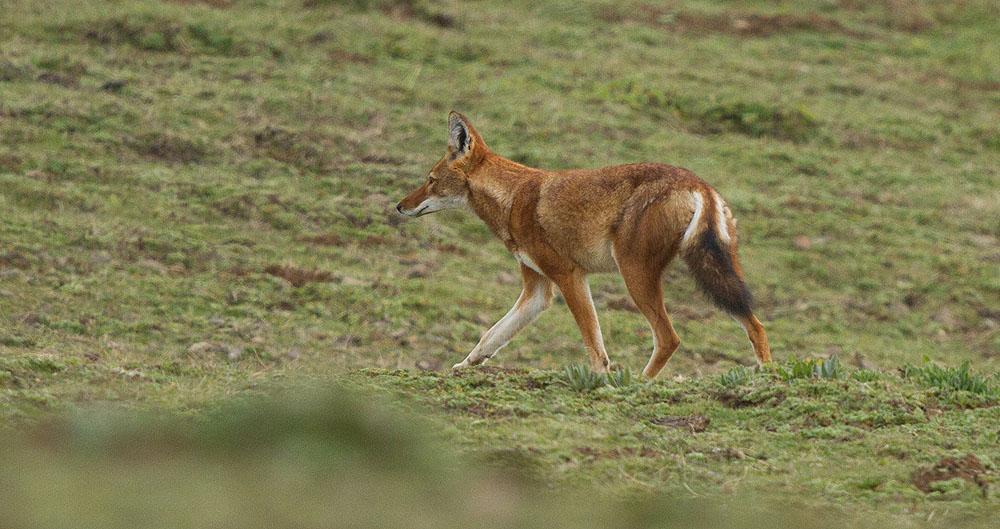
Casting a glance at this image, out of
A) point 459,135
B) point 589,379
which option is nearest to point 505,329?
point 459,135

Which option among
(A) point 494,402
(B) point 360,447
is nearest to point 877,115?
(A) point 494,402

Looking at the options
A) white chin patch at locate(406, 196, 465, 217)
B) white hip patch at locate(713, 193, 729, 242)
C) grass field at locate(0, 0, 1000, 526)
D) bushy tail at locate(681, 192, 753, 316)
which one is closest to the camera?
grass field at locate(0, 0, 1000, 526)

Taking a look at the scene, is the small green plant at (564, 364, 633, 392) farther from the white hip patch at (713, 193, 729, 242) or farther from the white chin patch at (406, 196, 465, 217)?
the white chin patch at (406, 196, 465, 217)

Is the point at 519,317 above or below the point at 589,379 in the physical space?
below

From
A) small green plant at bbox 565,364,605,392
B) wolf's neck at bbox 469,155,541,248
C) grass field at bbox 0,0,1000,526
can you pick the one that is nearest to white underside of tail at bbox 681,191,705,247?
grass field at bbox 0,0,1000,526

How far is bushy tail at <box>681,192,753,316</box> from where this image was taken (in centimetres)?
918

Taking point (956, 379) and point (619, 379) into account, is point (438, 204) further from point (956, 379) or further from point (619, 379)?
point (956, 379)

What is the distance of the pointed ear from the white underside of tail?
220 centimetres

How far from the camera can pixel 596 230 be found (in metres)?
9.84

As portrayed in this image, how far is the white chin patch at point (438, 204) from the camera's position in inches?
438

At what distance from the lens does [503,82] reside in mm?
20766

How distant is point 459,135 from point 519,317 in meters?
1.57

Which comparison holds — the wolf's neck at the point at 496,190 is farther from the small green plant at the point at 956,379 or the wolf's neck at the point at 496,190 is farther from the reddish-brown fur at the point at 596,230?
the small green plant at the point at 956,379

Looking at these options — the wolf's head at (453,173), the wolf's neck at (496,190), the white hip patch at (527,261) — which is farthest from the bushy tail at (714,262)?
the wolf's head at (453,173)
